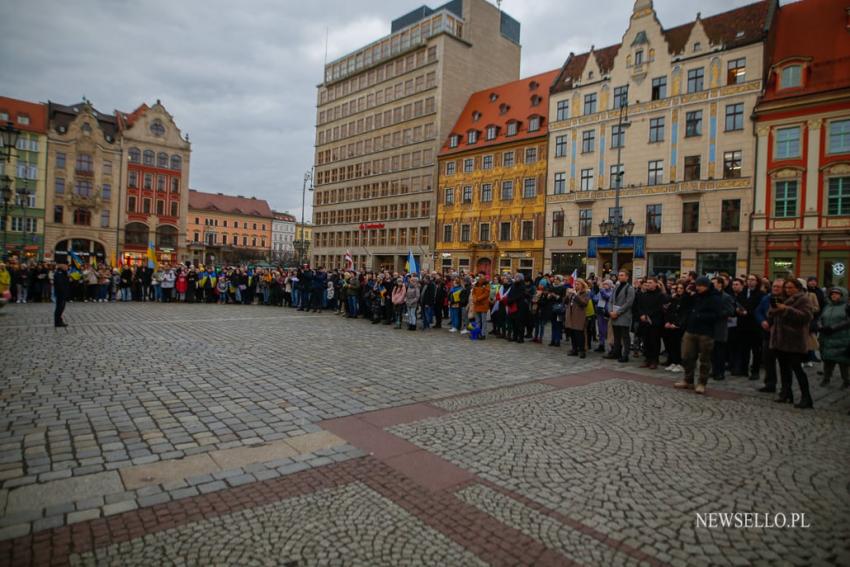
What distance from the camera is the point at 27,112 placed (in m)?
61.6

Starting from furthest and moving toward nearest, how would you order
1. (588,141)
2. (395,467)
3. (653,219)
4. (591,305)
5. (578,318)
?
(588,141) < (653,219) < (591,305) < (578,318) < (395,467)

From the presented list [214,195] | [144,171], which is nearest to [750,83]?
[144,171]

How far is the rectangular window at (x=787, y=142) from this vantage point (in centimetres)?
2919

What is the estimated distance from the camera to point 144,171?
6881 cm

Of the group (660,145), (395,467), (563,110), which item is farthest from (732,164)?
(395,467)

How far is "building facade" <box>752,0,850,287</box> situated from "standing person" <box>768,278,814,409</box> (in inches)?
1004

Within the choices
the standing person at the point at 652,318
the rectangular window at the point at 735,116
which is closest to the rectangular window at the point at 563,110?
the rectangular window at the point at 735,116

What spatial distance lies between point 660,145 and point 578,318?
2829 centimetres

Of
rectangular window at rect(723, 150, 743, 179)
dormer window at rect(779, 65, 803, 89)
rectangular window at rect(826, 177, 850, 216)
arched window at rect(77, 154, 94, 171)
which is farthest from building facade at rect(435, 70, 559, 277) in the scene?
arched window at rect(77, 154, 94, 171)

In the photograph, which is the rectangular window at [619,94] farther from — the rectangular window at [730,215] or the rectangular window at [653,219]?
the rectangular window at [730,215]

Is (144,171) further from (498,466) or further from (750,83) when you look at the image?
(498,466)

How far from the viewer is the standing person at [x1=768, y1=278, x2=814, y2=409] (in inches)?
288

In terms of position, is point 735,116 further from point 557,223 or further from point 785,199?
point 557,223

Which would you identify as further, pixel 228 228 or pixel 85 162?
pixel 228 228
